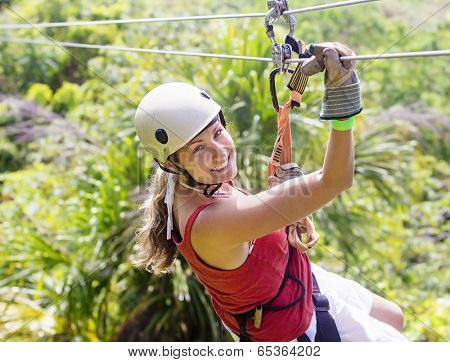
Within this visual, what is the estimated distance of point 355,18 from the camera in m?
8.48

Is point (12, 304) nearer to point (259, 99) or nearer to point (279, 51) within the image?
point (259, 99)

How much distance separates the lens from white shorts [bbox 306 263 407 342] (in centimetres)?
201

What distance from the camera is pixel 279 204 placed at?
4.83ft

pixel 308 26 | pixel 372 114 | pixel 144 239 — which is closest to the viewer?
pixel 144 239

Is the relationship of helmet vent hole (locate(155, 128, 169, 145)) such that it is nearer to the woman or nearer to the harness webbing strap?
the woman

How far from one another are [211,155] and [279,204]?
0.31 meters

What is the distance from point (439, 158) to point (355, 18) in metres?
2.42

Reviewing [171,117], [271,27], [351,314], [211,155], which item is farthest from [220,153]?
[351,314]

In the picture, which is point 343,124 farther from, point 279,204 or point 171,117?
point 171,117

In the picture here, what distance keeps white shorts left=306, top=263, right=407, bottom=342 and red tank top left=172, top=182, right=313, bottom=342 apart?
0.10 meters

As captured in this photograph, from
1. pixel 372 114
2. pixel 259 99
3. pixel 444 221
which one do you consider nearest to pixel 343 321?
pixel 259 99

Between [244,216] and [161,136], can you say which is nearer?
[244,216]

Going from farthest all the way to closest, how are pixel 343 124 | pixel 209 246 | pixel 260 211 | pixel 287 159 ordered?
pixel 287 159
pixel 209 246
pixel 260 211
pixel 343 124

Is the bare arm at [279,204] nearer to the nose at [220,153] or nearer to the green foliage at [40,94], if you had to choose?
the nose at [220,153]
